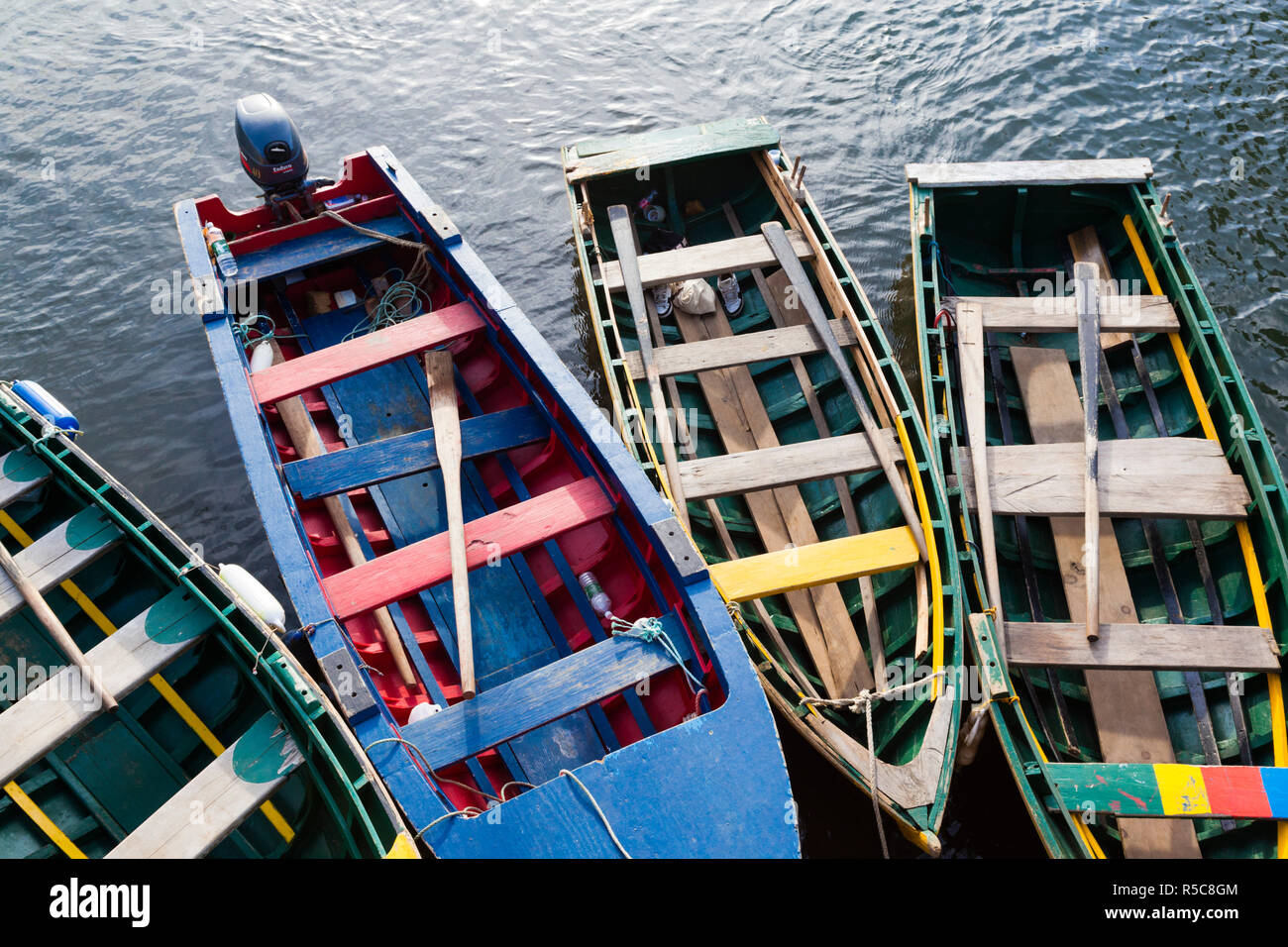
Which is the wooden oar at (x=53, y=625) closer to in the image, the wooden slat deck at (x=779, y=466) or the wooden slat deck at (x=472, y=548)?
the wooden slat deck at (x=472, y=548)

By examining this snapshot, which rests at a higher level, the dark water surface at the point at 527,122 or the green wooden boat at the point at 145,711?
the dark water surface at the point at 527,122

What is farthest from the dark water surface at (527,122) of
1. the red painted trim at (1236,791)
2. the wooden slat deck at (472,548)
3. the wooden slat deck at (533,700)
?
the red painted trim at (1236,791)

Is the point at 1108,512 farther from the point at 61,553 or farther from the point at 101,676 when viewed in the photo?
the point at 61,553

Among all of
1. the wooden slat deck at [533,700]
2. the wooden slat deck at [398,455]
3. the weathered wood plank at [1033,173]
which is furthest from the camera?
the weathered wood plank at [1033,173]

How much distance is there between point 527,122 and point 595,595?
10266 mm

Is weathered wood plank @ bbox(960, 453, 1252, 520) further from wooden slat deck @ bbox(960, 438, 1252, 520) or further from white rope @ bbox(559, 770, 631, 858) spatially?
white rope @ bbox(559, 770, 631, 858)

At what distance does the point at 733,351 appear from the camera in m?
7.60

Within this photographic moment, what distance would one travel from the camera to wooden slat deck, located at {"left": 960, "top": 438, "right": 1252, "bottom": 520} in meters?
6.38

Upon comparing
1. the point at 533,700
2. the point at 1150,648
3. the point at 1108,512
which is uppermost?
the point at 533,700

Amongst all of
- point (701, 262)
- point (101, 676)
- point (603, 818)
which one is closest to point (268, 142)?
point (701, 262)

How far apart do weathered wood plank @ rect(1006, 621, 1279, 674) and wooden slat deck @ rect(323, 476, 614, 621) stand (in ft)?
9.99

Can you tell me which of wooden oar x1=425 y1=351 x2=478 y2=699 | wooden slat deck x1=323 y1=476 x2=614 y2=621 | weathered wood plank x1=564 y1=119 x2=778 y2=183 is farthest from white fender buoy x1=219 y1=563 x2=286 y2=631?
weathered wood plank x1=564 y1=119 x2=778 y2=183

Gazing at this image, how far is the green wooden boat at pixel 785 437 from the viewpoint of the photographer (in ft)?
18.9

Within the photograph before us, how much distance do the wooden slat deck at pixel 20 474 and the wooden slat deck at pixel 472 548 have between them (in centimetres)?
228
